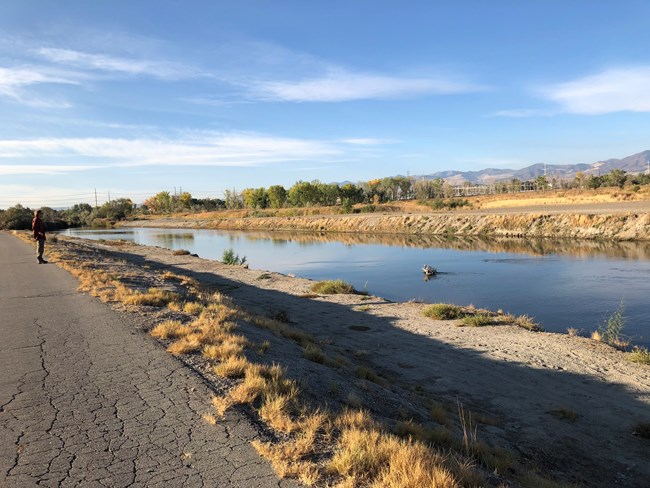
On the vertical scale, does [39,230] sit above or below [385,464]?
above

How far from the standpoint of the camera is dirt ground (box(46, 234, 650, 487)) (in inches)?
288

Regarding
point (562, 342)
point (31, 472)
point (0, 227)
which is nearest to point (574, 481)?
point (31, 472)

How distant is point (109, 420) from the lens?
5.39m

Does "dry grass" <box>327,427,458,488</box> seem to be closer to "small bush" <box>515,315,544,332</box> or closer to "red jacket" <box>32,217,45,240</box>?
"small bush" <box>515,315,544,332</box>

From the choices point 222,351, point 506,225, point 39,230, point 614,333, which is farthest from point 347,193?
point 222,351

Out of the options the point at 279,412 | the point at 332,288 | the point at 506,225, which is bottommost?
the point at 332,288

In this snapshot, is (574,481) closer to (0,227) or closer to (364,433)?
(364,433)

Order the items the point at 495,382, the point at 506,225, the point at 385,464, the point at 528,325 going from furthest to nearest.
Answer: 1. the point at 506,225
2. the point at 528,325
3. the point at 495,382
4. the point at 385,464

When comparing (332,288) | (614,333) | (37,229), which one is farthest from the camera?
(332,288)

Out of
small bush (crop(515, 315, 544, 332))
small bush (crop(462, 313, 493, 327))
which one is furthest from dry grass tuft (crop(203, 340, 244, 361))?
small bush (crop(515, 315, 544, 332))

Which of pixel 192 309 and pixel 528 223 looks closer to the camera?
pixel 192 309

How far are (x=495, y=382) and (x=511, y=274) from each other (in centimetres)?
1845

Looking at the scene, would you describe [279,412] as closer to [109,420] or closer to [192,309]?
[109,420]

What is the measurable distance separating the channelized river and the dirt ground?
324 centimetres
